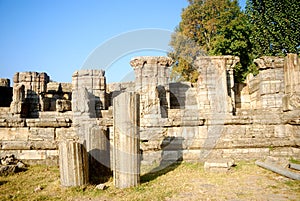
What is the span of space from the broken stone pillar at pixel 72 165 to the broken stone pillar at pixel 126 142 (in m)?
0.73

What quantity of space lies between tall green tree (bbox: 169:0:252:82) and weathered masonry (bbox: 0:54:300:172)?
29.5ft

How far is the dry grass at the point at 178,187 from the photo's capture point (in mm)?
4445

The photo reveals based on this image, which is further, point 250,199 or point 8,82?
point 8,82

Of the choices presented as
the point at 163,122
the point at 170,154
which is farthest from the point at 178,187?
the point at 163,122

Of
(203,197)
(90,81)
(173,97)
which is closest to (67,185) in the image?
(203,197)

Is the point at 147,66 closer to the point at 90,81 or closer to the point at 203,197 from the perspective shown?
the point at 90,81

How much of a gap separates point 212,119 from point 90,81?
686 cm

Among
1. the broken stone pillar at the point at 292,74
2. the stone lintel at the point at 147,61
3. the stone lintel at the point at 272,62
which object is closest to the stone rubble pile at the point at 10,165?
the stone lintel at the point at 147,61

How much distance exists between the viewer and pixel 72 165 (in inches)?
200

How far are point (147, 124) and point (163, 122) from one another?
0.69 meters

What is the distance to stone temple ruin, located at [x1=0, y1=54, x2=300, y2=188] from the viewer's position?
5.20 meters

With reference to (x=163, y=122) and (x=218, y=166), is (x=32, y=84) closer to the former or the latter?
(x=163, y=122)

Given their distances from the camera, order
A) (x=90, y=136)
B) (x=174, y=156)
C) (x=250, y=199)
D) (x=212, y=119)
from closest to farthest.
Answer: (x=250, y=199) → (x=90, y=136) → (x=174, y=156) → (x=212, y=119)

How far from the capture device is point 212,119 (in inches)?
316
